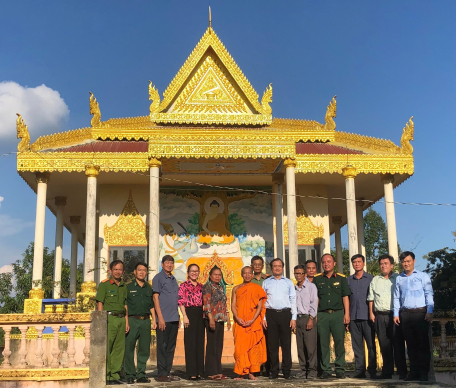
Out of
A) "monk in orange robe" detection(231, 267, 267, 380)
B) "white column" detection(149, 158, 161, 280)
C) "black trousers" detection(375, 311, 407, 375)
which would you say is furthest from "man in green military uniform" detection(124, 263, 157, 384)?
"white column" detection(149, 158, 161, 280)

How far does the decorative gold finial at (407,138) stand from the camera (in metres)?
15.5

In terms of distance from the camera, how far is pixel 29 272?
1414 inches

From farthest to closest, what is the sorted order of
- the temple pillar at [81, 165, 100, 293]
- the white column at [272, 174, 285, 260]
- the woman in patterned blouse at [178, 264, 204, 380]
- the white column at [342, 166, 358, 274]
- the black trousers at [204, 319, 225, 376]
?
the white column at [272, 174, 285, 260], the white column at [342, 166, 358, 274], the temple pillar at [81, 165, 100, 293], the black trousers at [204, 319, 225, 376], the woman in patterned blouse at [178, 264, 204, 380]

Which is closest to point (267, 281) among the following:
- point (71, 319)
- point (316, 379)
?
point (316, 379)

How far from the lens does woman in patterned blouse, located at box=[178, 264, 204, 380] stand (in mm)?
7531

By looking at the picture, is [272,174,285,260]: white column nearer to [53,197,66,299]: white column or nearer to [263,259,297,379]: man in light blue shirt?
[53,197,66,299]: white column

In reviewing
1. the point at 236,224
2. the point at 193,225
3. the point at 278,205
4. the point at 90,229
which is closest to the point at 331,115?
the point at 278,205

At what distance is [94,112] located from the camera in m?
16.5

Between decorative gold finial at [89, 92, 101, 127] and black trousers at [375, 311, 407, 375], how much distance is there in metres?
11.3

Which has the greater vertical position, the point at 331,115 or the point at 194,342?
the point at 331,115

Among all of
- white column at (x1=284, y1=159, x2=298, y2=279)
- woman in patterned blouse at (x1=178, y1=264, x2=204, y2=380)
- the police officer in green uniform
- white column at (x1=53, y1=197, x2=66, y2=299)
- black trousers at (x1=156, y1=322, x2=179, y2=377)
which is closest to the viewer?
the police officer in green uniform

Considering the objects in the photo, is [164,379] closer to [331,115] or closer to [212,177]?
[212,177]

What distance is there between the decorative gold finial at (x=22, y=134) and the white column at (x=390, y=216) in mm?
9868

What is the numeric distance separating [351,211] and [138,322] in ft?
28.6
